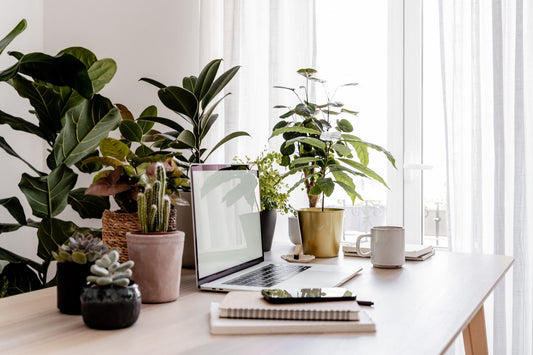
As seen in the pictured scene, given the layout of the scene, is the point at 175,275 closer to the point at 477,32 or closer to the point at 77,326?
the point at 77,326

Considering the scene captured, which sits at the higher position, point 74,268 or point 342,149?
point 342,149

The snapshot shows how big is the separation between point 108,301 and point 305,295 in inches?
12.3

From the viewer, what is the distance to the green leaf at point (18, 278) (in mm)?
1847

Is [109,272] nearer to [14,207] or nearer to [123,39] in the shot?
A: [14,207]

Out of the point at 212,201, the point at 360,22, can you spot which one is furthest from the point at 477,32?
the point at 212,201

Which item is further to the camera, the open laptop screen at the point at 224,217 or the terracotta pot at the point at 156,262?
the open laptop screen at the point at 224,217

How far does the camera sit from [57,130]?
2004 mm

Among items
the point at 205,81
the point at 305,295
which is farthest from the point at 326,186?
the point at 205,81

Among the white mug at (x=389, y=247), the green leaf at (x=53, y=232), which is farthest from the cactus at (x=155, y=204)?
the green leaf at (x=53, y=232)

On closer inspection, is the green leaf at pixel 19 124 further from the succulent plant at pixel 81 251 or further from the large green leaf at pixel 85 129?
the succulent plant at pixel 81 251

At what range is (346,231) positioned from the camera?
266cm

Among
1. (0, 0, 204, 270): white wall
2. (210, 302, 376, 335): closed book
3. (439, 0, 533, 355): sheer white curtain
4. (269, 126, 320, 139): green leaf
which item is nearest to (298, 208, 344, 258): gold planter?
(269, 126, 320, 139): green leaf

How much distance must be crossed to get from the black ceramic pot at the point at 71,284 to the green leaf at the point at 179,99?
0.90 meters

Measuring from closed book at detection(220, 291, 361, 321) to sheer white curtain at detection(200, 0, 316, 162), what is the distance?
1.82 metres
